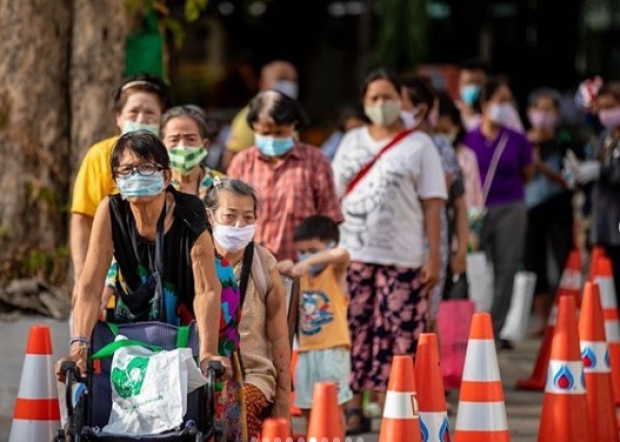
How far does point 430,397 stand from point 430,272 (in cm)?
228

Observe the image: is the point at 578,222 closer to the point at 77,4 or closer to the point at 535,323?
the point at 535,323

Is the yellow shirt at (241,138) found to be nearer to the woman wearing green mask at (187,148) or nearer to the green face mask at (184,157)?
the woman wearing green mask at (187,148)

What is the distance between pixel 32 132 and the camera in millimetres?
11352

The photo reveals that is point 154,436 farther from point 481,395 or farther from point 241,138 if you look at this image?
point 241,138

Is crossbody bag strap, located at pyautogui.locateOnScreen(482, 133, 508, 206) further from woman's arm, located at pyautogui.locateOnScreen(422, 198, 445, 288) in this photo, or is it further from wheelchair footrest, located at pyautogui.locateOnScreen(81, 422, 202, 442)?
wheelchair footrest, located at pyautogui.locateOnScreen(81, 422, 202, 442)

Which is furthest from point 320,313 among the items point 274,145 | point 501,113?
point 501,113

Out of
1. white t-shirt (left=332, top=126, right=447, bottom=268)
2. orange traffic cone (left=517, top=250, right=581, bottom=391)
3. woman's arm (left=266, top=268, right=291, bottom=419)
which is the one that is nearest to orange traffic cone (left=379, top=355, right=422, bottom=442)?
woman's arm (left=266, top=268, right=291, bottom=419)

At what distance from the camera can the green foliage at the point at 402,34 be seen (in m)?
18.9

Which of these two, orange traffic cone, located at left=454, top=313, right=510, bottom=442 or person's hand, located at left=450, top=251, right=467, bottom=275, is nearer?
orange traffic cone, located at left=454, top=313, right=510, bottom=442

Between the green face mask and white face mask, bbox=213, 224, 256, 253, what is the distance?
81 cm

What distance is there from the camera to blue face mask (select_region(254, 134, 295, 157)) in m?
9.77

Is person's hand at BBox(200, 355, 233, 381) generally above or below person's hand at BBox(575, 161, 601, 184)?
below

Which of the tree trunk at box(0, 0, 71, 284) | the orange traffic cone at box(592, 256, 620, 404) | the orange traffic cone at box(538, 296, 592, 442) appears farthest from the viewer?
the orange traffic cone at box(592, 256, 620, 404)

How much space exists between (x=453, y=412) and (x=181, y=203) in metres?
4.06
